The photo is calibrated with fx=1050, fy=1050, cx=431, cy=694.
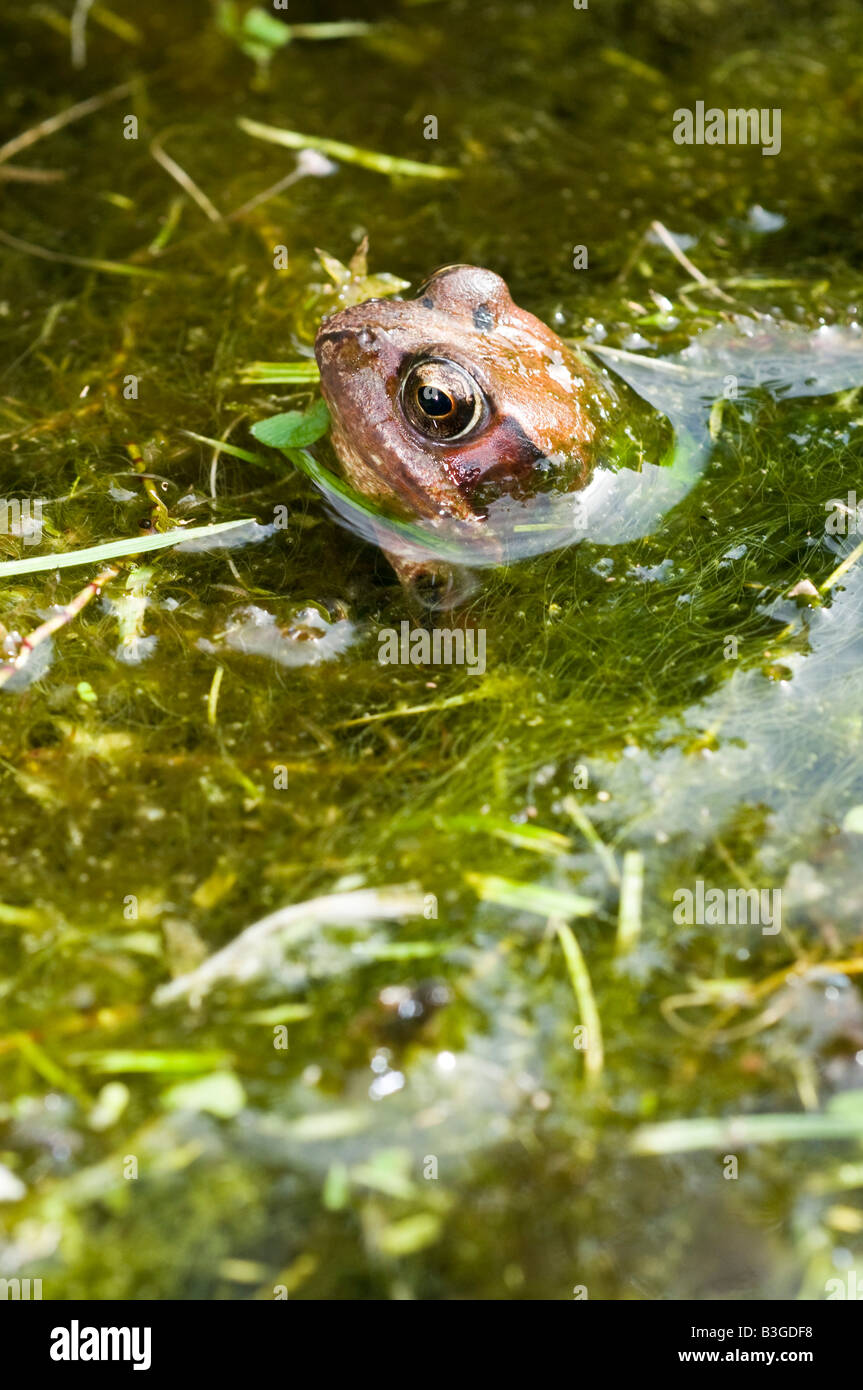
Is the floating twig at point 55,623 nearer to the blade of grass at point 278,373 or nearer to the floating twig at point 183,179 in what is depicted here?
the blade of grass at point 278,373

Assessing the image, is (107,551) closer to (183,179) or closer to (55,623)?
(55,623)

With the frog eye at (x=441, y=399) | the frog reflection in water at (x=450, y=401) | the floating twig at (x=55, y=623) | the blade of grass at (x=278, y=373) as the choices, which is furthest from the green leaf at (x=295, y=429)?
the floating twig at (x=55, y=623)

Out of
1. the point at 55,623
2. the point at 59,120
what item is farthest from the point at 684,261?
the point at 59,120

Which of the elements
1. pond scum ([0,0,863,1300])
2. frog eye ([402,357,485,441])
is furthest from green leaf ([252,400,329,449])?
frog eye ([402,357,485,441])
